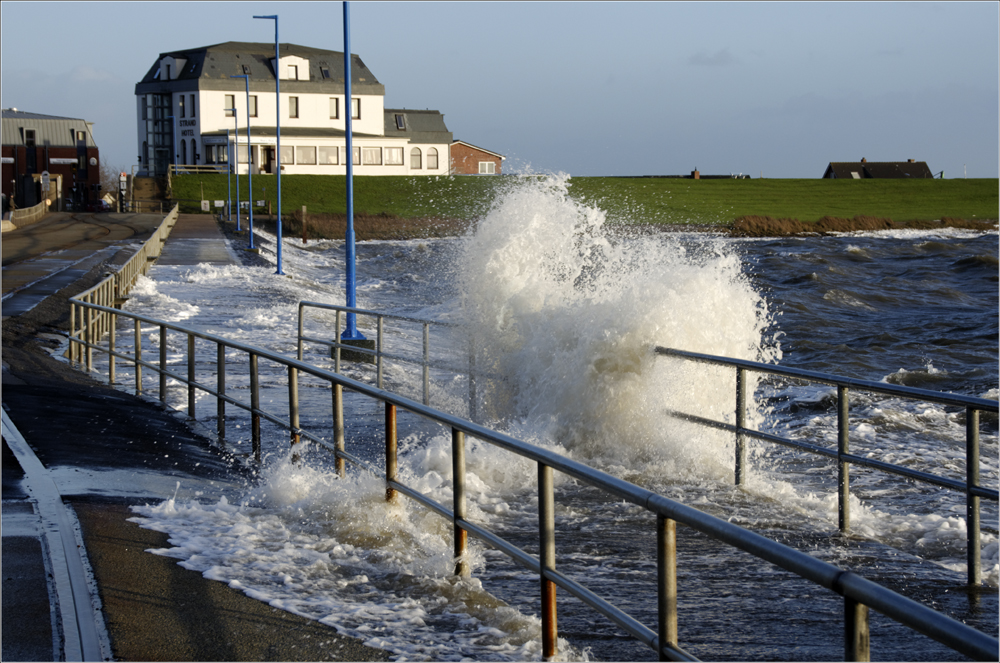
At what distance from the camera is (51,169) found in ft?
345

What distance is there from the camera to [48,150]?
105562 mm

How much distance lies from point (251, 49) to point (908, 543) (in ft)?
325

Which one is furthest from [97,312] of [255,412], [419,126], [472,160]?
[472,160]

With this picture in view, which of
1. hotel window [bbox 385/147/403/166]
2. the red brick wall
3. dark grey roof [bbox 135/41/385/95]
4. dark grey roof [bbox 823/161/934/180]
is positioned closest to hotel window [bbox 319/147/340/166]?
hotel window [bbox 385/147/403/166]

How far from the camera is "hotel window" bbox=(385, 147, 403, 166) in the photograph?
95.8 metres

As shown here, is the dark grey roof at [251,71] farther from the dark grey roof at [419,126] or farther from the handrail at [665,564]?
the handrail at [665,564]

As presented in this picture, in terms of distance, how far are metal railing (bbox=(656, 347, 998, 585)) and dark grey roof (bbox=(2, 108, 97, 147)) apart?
4354 inches

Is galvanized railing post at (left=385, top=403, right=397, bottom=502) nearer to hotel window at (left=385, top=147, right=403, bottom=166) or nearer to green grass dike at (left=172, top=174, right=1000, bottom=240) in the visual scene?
green grass dike at (left=172, top=174, right=1000, bottom=240)

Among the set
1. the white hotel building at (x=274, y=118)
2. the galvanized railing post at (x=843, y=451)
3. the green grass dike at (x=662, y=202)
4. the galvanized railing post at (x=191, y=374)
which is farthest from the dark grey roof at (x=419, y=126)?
the galvanized railing post at (x=843, y=451)

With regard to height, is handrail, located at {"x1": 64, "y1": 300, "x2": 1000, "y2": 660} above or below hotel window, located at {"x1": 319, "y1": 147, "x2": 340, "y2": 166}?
below

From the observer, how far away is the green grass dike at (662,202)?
72.3m

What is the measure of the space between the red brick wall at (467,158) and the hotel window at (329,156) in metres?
15.1

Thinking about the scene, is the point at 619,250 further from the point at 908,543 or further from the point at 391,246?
the point at 391,246

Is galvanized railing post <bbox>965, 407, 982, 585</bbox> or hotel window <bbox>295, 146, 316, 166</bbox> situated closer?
galvanized railing post <bbox>965, 407, 982, 585</bbox>
